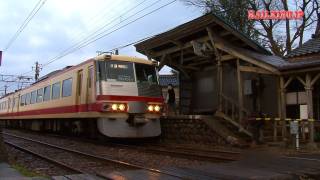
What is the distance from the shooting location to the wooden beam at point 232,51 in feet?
58.5

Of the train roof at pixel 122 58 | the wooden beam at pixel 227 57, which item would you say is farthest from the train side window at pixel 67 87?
the wooden beam at pixel 227 57

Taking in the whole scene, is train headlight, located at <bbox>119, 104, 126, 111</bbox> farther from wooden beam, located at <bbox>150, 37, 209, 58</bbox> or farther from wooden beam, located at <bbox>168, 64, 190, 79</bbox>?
wooden beam, located at <bbox>168, 64, 190, 79</bbox>

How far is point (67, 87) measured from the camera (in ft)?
68.4

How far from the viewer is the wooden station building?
1733 cm

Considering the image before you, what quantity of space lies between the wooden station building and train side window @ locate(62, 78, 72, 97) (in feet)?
13.9

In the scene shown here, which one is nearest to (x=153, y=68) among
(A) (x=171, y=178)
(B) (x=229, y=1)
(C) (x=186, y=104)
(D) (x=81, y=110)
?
(D) (x=81, y=110)

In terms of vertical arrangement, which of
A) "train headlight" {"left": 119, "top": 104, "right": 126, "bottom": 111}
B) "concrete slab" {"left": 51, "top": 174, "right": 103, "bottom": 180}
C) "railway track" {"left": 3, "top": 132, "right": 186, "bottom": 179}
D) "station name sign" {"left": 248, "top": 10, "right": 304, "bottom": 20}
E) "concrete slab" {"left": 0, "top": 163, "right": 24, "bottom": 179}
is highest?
"station name sign" {"left": 248, "top": 10, "right": 304, "bottom": 20}

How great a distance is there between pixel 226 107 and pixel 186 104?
414cm

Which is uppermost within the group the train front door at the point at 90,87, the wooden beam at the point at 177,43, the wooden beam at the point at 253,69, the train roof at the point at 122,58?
the wooden beam at the point at 177,43

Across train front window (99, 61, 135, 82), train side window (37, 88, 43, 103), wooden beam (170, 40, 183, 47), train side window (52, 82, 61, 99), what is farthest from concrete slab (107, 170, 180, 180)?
train side window (37, 88, 43, 103)

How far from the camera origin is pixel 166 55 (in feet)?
75.7

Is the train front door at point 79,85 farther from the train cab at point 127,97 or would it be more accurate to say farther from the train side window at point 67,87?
the train cab at point 127,97

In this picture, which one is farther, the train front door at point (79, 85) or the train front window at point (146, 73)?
the train front door at point (79, 85)

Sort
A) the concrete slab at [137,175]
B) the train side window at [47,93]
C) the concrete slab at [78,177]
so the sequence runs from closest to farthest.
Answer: the concrete slab at [137,175] → the concrete slab at [78,177] → the train side window at [47,93]
